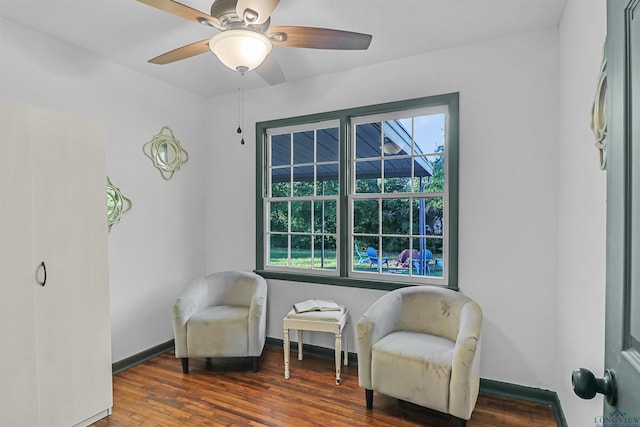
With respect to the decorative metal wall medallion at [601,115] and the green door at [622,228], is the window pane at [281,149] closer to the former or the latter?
the decorative metal wall medallion at [601,115]

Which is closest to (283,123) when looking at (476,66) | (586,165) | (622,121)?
(476,66)

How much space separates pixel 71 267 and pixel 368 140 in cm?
253

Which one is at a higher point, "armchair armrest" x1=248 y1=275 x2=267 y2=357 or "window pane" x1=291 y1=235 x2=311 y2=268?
"window pane" x1=291 y1=235 x2=311 y2=268

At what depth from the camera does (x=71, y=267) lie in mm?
2242

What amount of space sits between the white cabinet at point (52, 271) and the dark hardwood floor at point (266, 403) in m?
0.37

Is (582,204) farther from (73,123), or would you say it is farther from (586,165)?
(73,123)

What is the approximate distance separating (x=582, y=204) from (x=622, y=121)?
1.38 metres

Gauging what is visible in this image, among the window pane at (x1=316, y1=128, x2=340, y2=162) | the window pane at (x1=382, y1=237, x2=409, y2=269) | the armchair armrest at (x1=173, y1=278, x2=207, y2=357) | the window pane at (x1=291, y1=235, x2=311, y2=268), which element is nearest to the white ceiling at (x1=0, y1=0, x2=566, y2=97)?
the window pane at (x1=316, y1=128, x2=340, y2=162)

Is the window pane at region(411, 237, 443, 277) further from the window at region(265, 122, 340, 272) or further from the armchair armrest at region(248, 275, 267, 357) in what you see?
the armchair armrest at region(248, 275, 267, 357)

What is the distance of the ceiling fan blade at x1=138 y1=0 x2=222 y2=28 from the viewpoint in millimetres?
1738

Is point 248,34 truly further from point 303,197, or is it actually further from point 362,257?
point 362,257

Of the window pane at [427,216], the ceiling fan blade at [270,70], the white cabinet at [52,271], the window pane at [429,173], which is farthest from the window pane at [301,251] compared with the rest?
the white cabinet at [52,271]

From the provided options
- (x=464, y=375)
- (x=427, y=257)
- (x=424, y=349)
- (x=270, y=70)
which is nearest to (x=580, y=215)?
(x=464, y=375)

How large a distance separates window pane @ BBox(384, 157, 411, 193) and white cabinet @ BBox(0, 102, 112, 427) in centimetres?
226
